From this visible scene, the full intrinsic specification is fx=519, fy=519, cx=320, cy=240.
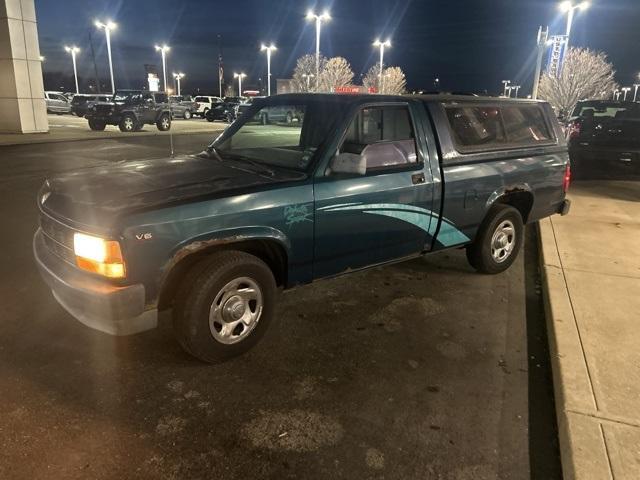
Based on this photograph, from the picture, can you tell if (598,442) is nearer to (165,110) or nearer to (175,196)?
(175,196)

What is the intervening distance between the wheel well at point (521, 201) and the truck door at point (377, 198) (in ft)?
4.34

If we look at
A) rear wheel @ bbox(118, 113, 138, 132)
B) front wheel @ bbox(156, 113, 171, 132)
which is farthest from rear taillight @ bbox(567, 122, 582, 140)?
front wheel @ bbox(156, 113, 171, 132)

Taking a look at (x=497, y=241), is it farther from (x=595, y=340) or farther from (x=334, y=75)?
(x=334, y=75)

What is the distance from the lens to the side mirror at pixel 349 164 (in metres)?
3.79

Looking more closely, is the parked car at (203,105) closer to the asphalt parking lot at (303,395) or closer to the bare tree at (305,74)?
the bare tree at (305,74)

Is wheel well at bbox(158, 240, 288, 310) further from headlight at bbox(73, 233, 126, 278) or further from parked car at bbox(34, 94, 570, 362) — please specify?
headlight at bbox(73, 233, 126, 278)

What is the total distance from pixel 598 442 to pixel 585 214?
20.7ft

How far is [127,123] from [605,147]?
19.2 m

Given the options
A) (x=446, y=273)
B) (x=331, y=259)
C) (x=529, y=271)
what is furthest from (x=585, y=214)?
(x=331, y=259)

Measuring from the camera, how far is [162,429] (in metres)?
2.96

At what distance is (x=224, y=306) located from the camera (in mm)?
3594

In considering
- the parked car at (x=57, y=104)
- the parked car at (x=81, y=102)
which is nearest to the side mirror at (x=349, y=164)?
the parked car at (x=81, y=102)

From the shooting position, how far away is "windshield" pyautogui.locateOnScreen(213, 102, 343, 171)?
415cm

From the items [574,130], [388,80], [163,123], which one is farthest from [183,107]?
[388,80]
